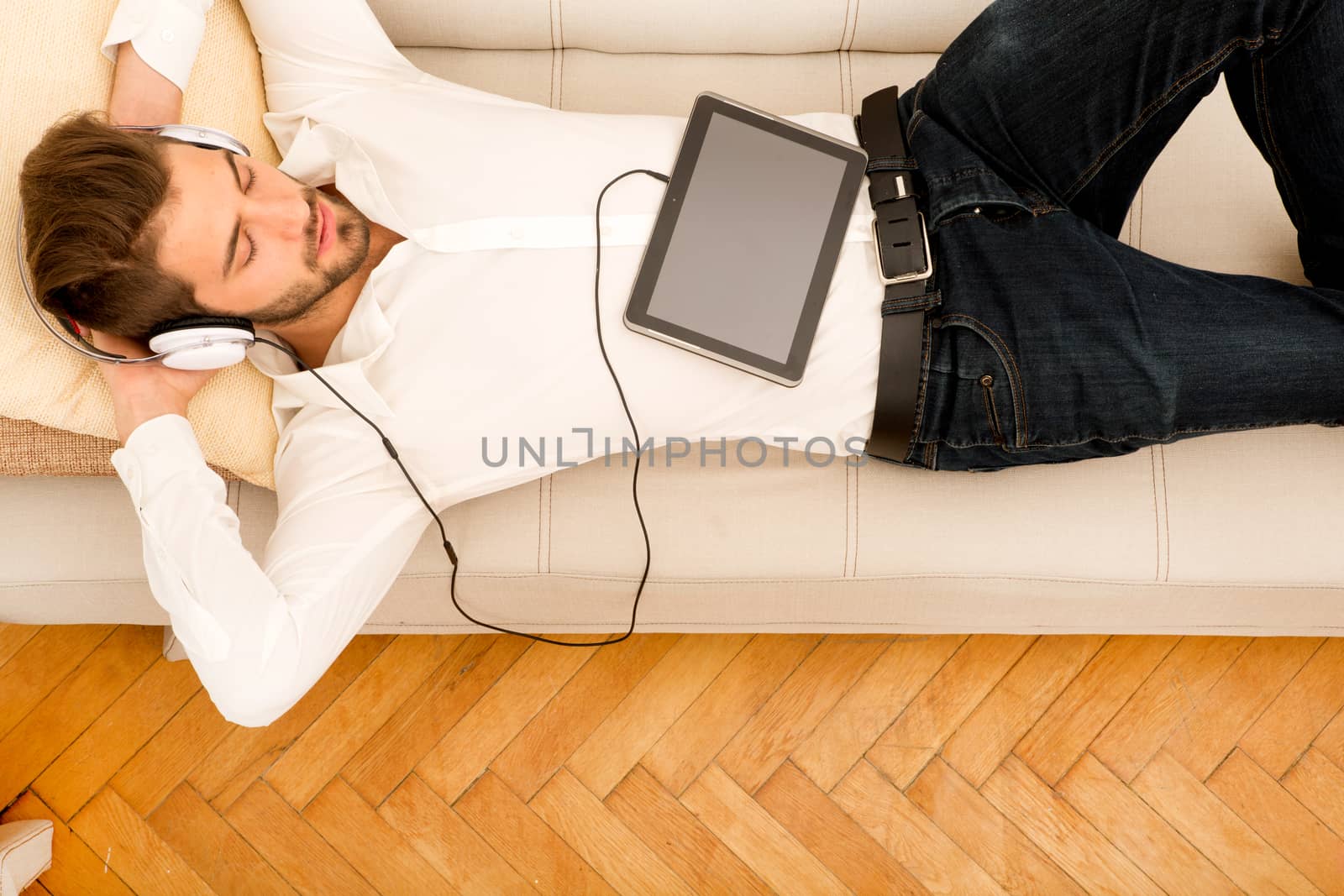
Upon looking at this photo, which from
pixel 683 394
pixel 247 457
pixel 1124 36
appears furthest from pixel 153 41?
pixel 1124 36

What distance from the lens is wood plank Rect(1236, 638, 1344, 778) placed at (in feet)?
4.74

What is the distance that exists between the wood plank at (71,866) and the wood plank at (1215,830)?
1.85 metres

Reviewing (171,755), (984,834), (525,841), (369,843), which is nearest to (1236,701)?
(984,834)

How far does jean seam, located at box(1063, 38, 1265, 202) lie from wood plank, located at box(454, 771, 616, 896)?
1359 millimetres

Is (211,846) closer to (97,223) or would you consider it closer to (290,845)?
(290,845)

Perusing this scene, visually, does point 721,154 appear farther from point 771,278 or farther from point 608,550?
point 608,550

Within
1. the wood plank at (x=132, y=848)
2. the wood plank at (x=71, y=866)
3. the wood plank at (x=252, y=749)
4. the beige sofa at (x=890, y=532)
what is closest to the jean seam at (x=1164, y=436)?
the beige sofa at (x=890, y=532)

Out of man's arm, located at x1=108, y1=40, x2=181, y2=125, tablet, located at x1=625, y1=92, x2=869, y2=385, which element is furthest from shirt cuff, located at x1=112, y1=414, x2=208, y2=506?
tablet, located at x1=625, y1=92, x2=869, y2=385

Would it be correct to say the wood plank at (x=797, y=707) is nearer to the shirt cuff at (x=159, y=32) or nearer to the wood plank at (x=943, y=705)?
the wood plank at (x=943, y=705)

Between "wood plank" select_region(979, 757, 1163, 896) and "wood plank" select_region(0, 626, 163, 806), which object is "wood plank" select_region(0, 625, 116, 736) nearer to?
"wood plank" select_region(0, 626, 163, 806)

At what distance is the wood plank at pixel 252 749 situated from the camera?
4.79 feet

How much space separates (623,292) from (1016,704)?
1.07 m

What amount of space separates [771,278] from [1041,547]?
0.57 m

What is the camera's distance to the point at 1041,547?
3.87 feet
